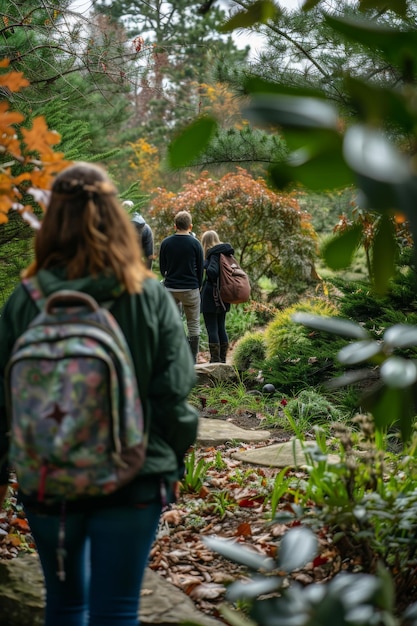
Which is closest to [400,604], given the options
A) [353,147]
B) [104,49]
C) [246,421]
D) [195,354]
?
[353,147]

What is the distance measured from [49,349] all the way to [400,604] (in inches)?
71.4

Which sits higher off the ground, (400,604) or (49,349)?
(49,349)

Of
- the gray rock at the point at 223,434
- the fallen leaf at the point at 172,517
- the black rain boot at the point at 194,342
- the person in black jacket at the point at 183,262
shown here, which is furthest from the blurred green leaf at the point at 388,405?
the black rain boot at the point at 194,342

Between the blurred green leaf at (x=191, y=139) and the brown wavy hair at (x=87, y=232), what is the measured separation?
3.83 ft

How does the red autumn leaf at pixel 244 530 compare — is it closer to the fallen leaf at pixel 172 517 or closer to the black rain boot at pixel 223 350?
the fallen leaf at pixel 172 517

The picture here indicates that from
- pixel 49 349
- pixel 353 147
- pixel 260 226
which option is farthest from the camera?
pixel 260 226

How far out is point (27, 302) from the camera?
2.08 meters

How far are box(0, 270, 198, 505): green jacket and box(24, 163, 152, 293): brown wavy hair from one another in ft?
0.11

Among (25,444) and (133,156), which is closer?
(25,444)

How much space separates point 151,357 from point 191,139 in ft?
4.19

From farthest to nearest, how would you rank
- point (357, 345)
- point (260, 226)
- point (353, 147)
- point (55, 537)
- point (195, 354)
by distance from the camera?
1. point (260, 226)
2. point (195, 354)
3. point (55, 537)
4. point (357, 345)
5. point (353, 147)

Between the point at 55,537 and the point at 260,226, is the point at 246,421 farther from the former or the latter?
the point at 260,226

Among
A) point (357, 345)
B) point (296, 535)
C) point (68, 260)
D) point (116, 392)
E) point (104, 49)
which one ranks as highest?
point (104, 49)

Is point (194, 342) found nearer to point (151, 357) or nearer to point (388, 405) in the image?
point (151, 357)
